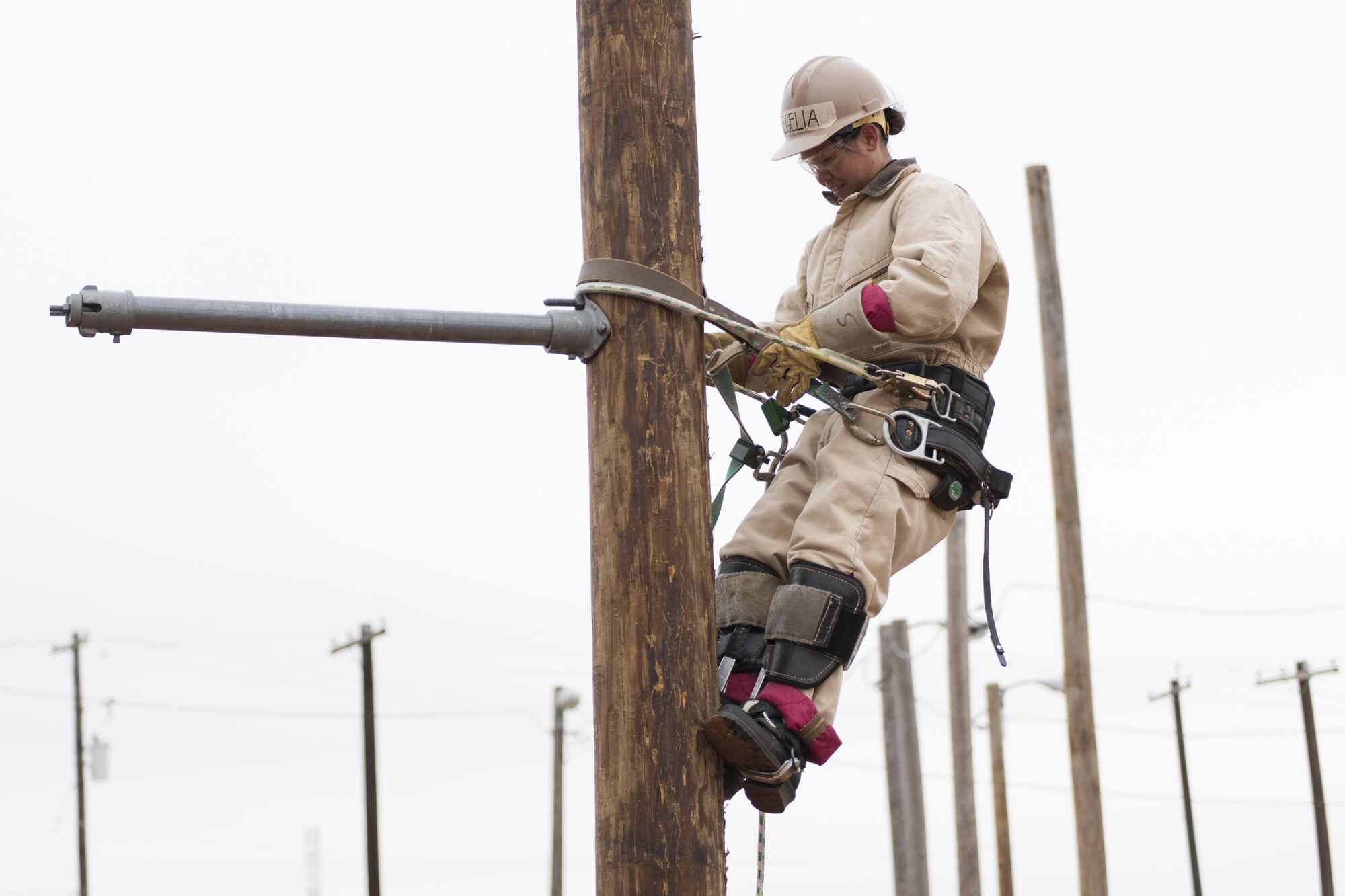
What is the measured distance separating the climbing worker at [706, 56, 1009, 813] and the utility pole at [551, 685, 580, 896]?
764 inches

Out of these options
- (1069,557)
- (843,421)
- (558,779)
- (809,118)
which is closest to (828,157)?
(809,118)

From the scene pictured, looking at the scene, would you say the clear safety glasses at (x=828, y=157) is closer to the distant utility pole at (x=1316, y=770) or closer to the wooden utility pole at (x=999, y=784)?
the wooden utility pole at (x=999, y=784)

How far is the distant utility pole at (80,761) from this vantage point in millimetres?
25172

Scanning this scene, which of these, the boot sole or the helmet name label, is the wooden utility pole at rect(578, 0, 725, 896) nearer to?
the boot sole

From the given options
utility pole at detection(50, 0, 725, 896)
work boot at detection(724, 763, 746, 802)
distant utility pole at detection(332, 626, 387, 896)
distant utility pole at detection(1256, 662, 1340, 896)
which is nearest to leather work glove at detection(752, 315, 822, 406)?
utility pole at detection(50, 0, 725, 896)

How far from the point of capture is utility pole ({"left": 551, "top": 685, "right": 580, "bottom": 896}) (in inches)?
886

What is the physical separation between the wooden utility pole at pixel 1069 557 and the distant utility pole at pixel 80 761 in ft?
Answer: 61.5

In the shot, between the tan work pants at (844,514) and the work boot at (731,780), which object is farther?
the tan work pants at (844,514)

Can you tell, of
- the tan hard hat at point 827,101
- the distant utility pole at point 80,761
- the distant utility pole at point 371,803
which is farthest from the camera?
the distant utility pole at point 80,761

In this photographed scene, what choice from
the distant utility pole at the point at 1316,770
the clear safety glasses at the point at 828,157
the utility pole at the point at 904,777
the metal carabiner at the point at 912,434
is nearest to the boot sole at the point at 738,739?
the metal carabiner at the point at 912,434

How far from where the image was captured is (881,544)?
354 centimetres

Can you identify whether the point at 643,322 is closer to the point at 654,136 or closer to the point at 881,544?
the point at 654,136

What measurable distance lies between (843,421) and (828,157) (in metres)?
0.63

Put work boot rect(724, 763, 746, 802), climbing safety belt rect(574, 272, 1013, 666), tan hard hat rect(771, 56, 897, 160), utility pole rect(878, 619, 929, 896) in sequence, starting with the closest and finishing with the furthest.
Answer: work boot rect(724, 763, 746, 802), climbing safety belt rect(574, 272, 1013, 666), tan hard hat rect(771, 56, 897, 160), utility pole rect(878, 619, 929, 896)
